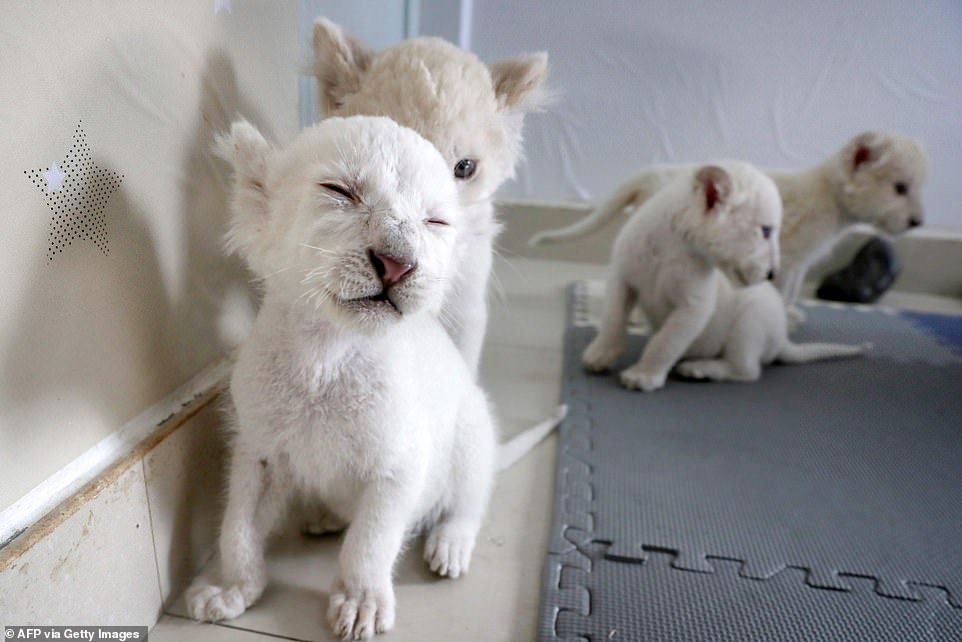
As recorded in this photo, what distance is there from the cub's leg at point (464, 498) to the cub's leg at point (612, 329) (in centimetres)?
74

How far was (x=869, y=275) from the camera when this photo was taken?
8.28 ft

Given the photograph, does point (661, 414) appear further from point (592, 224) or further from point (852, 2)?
point (852, 2)

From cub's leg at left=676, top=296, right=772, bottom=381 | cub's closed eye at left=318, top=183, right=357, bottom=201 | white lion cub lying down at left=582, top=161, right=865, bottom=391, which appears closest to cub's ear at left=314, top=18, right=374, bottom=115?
cub's closed eye at left=318, top=183, right=357, bottom=201

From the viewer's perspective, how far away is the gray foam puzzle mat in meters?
0.91

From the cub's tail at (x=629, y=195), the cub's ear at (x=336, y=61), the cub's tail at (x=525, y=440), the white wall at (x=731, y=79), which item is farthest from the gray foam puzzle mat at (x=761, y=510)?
the white wall at (x=731, y=79)

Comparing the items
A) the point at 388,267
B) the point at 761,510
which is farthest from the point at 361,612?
the point at 761,510

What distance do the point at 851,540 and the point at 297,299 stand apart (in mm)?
954

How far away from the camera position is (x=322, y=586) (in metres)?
0.92

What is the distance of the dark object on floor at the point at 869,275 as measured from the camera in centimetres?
252

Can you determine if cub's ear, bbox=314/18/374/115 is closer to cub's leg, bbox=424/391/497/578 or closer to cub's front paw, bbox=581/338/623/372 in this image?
cub's leg, bbox=424/391/497/578

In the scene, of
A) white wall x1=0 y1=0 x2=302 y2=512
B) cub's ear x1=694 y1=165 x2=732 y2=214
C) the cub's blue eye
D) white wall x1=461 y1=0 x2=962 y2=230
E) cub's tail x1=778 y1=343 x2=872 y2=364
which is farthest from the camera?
white wall x1=461 y1=0 x2=962 y2=230

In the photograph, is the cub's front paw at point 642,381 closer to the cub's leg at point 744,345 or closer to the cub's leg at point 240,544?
the cub's leg at point 744,345

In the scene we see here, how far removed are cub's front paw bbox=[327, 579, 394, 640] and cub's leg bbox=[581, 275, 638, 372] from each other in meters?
1.00

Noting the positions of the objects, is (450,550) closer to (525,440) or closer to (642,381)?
(525,440)
